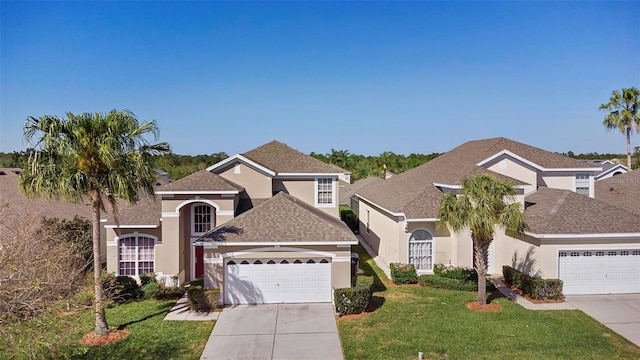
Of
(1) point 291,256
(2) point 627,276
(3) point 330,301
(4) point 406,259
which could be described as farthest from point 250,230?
(2) point 627,276

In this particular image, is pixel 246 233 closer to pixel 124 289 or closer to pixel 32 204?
pixel 124 289

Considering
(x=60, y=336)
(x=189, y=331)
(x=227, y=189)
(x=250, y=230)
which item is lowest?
(x=189, y=331)

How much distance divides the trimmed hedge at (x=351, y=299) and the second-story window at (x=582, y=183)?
608 inches

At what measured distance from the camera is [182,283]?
61.4 feet

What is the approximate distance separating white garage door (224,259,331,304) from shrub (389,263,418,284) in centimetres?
393

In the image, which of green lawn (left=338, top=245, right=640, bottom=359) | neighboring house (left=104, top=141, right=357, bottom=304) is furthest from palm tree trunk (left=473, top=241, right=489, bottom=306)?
neighboring house (left=104, top=141, right=357, bottom=304)

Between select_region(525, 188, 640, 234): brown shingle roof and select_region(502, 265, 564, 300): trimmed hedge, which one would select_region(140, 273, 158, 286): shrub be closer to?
select_region(502, 265, 564, 300): trimmed hedge

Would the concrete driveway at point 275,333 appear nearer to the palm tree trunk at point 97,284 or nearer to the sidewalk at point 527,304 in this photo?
the palm tree trunk at point 97,284

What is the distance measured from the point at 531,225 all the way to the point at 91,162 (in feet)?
56.0

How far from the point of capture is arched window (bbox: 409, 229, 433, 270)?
19.7 metres

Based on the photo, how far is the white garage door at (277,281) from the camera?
1603 centimetres

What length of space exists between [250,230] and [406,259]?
7.88m

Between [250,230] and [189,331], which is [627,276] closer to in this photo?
[250,230]

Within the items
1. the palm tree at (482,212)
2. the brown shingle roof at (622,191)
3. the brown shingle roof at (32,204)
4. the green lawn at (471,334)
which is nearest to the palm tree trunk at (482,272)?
the palm tree at (482,212)
